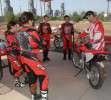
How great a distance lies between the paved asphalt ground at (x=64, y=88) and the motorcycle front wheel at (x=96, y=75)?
0.13 m

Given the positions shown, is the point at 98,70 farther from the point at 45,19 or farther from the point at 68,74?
the point at 45,19

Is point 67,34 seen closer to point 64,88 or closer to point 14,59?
point 14,59

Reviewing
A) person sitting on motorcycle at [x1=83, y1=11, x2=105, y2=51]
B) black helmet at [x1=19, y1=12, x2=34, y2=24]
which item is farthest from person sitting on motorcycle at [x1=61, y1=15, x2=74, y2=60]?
black helmet at [x1=19, y1=12, x2=34, y2=24]

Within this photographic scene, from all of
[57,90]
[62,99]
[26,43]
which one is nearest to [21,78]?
[57,90]

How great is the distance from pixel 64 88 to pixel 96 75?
2.71 feet

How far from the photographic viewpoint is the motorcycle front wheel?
7222mm

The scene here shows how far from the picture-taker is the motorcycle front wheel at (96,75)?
7.22m

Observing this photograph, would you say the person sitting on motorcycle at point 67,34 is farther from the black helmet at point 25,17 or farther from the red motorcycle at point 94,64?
the black helmet at point 25,17

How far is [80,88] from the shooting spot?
763cm

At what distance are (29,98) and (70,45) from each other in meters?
4.88

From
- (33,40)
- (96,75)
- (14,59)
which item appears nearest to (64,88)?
(96,75)

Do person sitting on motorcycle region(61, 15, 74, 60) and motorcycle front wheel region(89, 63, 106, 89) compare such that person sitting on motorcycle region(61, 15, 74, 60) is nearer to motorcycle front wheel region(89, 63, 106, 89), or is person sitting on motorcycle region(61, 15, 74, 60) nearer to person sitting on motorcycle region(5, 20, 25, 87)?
person sitting on motorcycle region(5, 20, 25, 87)

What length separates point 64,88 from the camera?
302 inches

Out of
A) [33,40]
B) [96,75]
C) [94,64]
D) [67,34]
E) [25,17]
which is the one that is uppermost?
[25,17]
